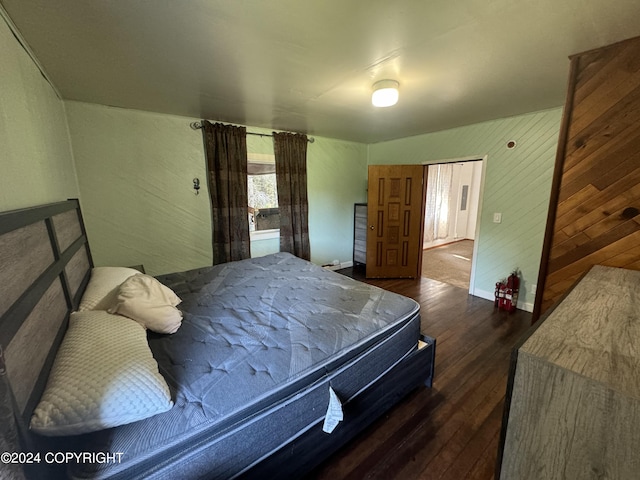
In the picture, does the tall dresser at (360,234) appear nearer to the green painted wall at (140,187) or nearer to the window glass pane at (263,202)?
the window glass pane at (263,202)

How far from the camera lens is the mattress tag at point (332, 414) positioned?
1.21 meters

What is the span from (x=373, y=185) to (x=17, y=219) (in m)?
3.70

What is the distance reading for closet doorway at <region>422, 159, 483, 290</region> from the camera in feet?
18.4

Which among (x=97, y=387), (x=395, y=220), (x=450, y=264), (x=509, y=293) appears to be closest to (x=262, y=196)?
(x=395, y=220)

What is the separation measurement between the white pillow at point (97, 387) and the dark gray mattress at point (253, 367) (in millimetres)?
91

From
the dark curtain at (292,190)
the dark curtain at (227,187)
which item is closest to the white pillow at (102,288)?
the dark curtain at (227,187)

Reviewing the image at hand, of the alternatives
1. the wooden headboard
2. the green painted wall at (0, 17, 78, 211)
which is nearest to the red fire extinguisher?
the wooden headboard

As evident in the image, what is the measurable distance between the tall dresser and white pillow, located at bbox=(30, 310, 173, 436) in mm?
3812

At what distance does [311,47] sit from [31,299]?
5.76 feet

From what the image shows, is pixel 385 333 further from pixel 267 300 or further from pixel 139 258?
pixel 139 258

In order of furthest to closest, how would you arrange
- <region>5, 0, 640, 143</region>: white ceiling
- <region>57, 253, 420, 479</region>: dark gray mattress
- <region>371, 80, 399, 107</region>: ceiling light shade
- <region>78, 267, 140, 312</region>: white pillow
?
<region>371, 80, 399, 107</region>: ceiling light shade → <region>78, 267, 140, 312</region>: white pillow → <region>5, 0, 640, 143</region>: white ceiling → <region>57, 253, 420, 479</region>: dark gray mattress

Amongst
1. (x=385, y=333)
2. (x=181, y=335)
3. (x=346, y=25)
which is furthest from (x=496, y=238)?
(x=181, y=335)

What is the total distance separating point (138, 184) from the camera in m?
2.68

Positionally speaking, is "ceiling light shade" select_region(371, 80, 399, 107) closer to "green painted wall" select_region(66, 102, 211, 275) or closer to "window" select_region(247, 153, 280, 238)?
"window" select_region(247, 153, 280, 238)
